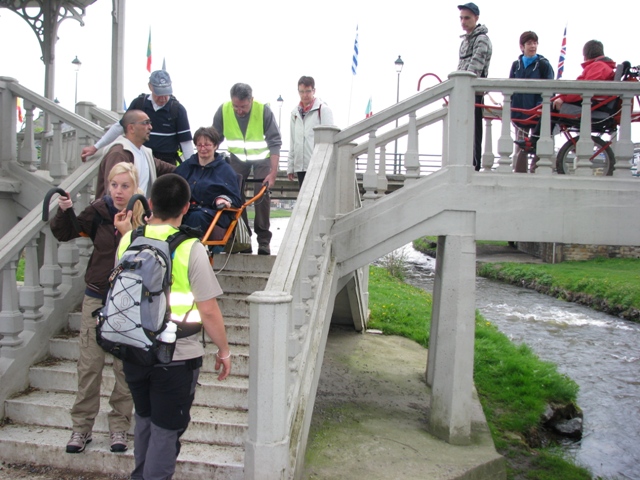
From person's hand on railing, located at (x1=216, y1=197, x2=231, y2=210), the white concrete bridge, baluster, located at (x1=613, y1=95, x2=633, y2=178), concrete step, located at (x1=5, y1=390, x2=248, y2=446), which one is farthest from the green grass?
concrete step, located at (x1=5, y1=390, x2=248, y2=446)

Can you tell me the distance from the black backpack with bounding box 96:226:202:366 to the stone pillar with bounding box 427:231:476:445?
3.53 meters

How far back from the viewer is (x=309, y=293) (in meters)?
5.14

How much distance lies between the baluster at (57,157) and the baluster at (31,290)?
1.61m

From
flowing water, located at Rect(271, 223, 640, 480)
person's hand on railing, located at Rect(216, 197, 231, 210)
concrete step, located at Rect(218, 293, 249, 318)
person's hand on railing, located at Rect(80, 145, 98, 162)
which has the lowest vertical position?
flowing water, located at Rect(271, 223, 640, 480)

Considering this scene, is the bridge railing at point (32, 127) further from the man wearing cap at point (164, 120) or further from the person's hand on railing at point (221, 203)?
the person's hand on railing at point (221, 203)

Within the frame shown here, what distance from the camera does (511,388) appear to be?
9.80 metres

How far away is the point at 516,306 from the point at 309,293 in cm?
1604

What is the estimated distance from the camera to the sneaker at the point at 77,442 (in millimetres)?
4312

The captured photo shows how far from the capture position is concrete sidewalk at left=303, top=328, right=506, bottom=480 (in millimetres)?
5059

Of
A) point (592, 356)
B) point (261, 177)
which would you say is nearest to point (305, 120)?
point (261, 177)

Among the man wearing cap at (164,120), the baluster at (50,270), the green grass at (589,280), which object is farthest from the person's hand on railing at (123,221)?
the green grass at (589,280)

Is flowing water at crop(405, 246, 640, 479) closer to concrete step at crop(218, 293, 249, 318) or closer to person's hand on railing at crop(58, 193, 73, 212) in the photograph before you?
concrete step at crop(218, 293, 249, 318)

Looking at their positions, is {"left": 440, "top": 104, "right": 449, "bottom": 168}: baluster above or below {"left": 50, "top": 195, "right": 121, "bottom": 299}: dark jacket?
above

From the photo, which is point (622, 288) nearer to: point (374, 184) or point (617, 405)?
point (617, 405)
